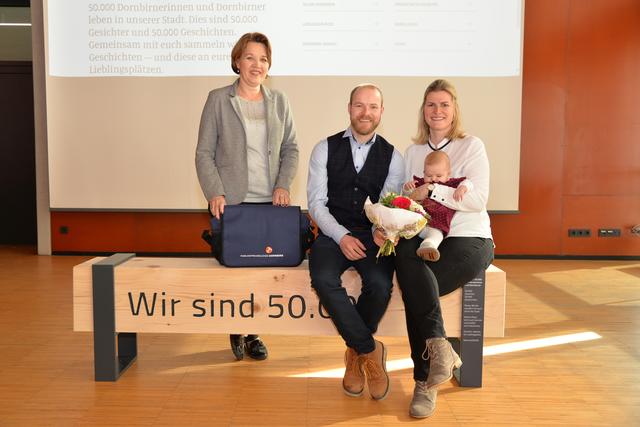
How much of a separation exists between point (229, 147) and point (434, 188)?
0.94m

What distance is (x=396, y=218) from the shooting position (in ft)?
7.88

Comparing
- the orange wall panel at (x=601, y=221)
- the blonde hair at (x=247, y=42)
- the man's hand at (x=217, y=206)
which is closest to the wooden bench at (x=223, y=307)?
the man's hand at (x=217, y=206)

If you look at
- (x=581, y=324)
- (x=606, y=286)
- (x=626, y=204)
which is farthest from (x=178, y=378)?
(x=626, y=204)

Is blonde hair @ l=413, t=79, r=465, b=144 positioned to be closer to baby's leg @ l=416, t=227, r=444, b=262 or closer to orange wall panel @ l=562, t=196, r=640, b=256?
baby's leg @ l=416, t=227, r=444, b=262

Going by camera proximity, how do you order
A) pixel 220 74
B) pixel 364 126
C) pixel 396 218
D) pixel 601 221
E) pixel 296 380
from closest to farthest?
pixel 396 218 → pixel 364 126 → pixel 296 380 → pixel 220 74 → pixel 601 221

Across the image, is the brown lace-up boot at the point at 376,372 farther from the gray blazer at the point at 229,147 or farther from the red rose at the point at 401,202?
the gray blazer at the point at 229,147

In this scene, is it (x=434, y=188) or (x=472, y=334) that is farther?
(x=472, y=334)

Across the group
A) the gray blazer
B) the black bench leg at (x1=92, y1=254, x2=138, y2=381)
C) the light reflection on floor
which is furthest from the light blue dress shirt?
the black bench leg at (x1=92, y1=254, x2=138, y2=381)

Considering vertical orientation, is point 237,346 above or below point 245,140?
below

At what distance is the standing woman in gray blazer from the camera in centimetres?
288

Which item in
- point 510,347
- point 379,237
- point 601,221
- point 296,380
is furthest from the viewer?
point 601,221

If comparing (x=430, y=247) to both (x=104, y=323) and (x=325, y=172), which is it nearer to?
(x=325, y=172)

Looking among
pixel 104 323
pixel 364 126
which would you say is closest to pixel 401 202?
pixel 364 126

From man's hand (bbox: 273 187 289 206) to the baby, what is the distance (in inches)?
23.2
